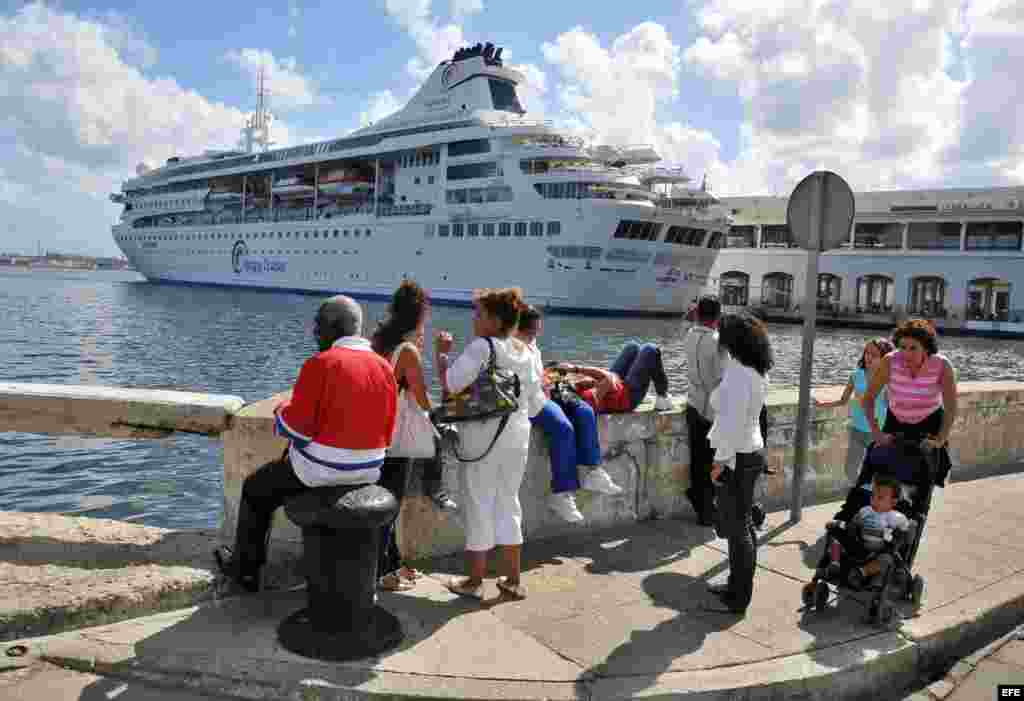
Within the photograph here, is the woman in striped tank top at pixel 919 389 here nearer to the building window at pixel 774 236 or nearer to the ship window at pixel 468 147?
the ship window at pixel 468 147

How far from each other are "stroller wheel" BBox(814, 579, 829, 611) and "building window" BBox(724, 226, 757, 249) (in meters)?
65.0

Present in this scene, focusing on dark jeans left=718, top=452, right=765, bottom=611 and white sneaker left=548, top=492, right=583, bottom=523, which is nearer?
dark jeans left=718, top=452, right=765, bottom=611

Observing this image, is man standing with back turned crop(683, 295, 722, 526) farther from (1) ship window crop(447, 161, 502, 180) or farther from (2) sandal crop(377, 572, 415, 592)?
(1) ship window crop(447, 161, 502, 180)

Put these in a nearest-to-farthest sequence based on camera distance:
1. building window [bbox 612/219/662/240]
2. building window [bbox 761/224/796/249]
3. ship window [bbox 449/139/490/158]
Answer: building window [bbox 612/219/662/240]
ship window [bbox 449/139/490/158]
building window [bbox 761/224/796/249]

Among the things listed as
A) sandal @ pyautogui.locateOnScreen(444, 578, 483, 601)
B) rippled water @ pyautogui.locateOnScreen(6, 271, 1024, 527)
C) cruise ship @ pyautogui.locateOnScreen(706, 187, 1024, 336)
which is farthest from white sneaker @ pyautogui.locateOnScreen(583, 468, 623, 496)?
cruise ship @ pyautogui.locateOnScreen(706, 187, 1024, 336)

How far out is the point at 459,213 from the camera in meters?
52.2

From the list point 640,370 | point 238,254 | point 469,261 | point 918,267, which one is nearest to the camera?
point 640,370

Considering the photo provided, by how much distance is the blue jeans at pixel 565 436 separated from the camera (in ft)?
14.8

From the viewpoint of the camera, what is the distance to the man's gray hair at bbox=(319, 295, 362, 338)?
331 cm

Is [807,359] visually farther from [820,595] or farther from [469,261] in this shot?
[469,261]

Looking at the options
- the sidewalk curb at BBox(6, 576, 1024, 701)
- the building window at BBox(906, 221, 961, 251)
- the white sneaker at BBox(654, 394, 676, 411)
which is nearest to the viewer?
the sidewalk curb at BBox(6, 576, 1024, 701)

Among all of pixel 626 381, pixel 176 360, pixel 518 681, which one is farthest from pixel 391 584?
pixel 176 360

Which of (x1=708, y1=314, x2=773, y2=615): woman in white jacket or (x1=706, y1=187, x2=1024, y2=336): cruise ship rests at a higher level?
(x1=706, y1=187, x2=1024, y2=336): cruise ship

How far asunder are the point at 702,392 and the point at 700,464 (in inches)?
18.3
